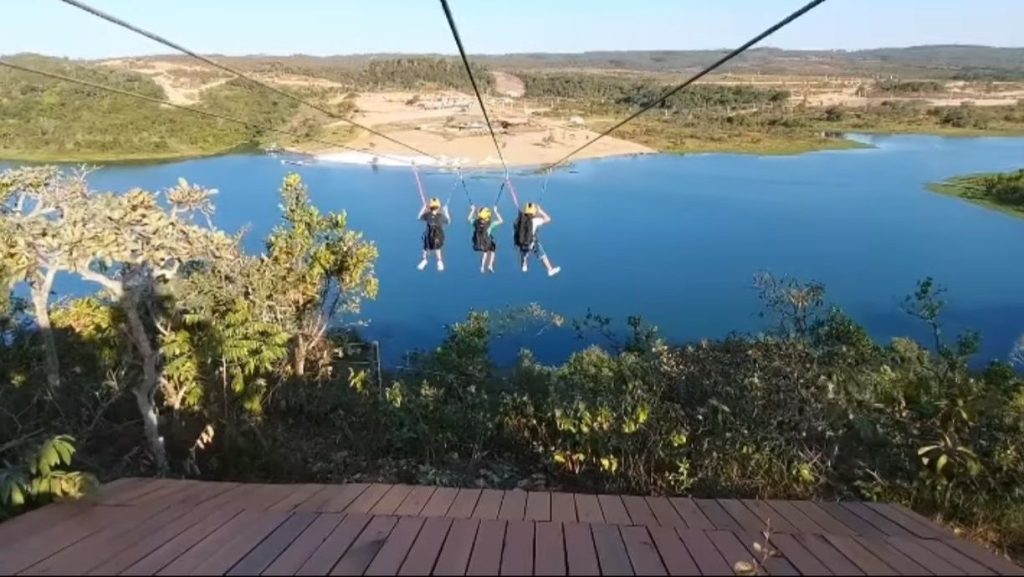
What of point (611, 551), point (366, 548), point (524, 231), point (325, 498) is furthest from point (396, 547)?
point (524, 231)

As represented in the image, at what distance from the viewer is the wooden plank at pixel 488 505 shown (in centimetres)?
229

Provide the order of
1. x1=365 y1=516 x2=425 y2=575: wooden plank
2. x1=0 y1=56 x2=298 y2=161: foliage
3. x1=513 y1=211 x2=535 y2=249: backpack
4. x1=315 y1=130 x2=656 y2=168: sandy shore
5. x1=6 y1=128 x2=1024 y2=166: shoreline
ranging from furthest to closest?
x1=315 y1=130 x2=656 y2=168: sandy shore → x1=0 y1=56 x2=298 y2=161: foliage → x1=6 y1=128 x2=1024 y2=166: shoreline → x1=513 y1=211 x2=535 y2=249: backpack → x1=365 y1=516 x2=425 y2=575: wooden plank

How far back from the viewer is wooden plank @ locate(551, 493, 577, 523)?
2.28m

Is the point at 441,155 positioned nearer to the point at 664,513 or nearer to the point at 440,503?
the point at 440,503

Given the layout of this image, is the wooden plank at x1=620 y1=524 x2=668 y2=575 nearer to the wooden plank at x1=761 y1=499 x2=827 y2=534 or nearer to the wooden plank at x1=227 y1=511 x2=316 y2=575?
the wooden plank at x1=761 y1=499 x2=827 y2=534

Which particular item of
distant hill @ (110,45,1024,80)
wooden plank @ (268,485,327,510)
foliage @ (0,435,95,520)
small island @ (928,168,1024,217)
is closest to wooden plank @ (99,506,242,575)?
wooden plank @ (268,485,327,510)

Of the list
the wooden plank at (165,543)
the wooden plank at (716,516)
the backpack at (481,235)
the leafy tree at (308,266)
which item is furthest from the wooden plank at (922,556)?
the leafy tree at (308,266)

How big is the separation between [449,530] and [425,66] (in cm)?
5835

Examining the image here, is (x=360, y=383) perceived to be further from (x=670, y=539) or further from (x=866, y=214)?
(x=866, y=214)

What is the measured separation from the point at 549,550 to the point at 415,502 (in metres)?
0.68

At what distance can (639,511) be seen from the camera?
2.43m

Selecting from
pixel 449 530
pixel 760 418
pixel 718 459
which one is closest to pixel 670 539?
pixel 449 530

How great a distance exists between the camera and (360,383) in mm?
6117

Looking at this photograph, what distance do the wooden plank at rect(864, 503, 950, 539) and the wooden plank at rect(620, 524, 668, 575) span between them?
80 centimetres
